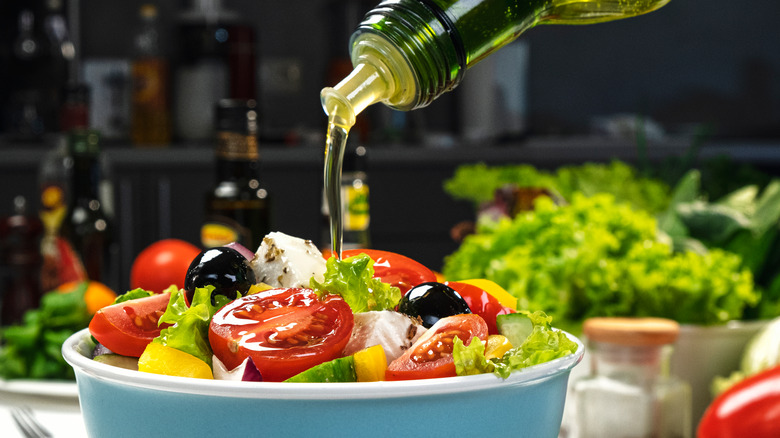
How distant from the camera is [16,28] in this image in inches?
133

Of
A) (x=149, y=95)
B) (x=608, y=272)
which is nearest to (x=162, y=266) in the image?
(x=608, y=272)

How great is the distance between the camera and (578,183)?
56.2 inches

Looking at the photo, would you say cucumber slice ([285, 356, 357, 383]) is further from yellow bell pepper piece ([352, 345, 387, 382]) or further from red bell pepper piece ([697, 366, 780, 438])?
red bell pepper piece ([697, 366, 780, 438])

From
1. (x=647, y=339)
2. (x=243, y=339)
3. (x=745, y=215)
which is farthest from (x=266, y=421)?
(x=745, y=215)

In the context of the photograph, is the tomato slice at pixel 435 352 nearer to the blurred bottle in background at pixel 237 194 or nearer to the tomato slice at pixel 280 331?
the tomato slice at pixel 280 331

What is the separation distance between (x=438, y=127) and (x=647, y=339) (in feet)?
9.71

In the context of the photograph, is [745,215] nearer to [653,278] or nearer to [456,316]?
[653,278]

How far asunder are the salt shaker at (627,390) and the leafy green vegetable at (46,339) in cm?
51

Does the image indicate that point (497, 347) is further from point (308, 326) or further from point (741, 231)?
point (741, 231)

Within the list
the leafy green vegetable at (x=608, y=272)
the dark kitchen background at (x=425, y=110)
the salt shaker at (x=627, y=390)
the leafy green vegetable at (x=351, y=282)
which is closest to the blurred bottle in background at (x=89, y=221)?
the leafy green vegetable at (x=608, y=272)

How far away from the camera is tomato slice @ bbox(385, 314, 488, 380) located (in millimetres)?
365

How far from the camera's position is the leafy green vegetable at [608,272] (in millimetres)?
938

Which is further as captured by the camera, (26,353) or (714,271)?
(714,271)

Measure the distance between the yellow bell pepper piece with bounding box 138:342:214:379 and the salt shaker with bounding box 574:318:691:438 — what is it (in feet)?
1.54
